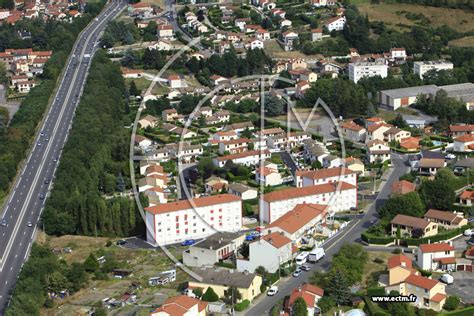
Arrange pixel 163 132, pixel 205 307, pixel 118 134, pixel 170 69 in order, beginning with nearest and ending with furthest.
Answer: pixel 205 307 → pixel 118 134 → pixel 163 132 → pixel 170 69

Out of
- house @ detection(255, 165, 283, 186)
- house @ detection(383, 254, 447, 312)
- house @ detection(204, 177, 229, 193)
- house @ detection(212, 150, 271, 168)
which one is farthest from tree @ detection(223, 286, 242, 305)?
house @ detection(212, 150, 271, 168)

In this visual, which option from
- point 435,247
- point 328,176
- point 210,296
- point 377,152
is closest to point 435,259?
point 435,247

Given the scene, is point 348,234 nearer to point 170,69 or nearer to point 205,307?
point 205,307

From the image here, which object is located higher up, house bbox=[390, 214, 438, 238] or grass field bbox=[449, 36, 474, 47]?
grass field bbox=[449, 36, 474, 47]

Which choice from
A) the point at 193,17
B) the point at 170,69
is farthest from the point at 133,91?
the point at 193,17

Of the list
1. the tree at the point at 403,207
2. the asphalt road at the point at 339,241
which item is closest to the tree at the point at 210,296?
the asphalt road at the point at 339,241

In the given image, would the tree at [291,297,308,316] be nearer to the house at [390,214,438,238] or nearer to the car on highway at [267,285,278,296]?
the car on highway at [267,285,278,296]

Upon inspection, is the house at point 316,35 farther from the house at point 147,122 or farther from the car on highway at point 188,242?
the car on highway at point 188,242
